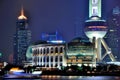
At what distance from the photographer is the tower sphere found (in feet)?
440

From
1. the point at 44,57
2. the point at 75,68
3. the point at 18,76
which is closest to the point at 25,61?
the point at 44,57

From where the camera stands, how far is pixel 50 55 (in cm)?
12312

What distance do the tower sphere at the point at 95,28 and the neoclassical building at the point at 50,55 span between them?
48.4 feet

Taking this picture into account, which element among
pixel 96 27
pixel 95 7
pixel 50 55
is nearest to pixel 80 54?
pixel 50 55

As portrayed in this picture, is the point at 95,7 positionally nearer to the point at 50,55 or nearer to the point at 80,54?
the point at 80,54

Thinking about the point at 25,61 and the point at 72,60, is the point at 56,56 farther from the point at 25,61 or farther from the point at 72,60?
the point at 25,61

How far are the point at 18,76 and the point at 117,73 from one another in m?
39.4

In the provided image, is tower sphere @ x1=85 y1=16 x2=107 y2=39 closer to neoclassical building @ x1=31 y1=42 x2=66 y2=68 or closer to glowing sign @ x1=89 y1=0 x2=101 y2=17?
glowing sign @ x1=89 y1=0 x2=101 y2=17

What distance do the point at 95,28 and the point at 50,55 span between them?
1784cm

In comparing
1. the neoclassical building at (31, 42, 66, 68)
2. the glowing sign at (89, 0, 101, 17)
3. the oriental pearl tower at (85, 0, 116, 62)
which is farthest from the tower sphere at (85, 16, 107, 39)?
the neoclassical building at (31, 42, 66, 68)

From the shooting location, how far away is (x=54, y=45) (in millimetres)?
122312

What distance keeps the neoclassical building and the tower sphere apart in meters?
14.7

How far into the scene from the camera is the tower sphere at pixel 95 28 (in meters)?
134

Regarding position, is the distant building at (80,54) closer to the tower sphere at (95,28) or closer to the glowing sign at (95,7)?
the tower sphere at (95,28)
